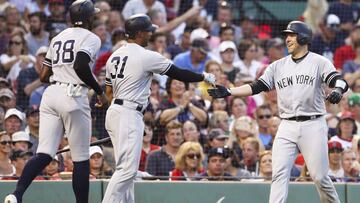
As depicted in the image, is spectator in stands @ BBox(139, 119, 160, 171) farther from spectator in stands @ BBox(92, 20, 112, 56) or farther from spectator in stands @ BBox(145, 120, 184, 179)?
spectator in stands @ BBox(92, 20, 112, 56)

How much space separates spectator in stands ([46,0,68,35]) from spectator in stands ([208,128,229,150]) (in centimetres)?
321

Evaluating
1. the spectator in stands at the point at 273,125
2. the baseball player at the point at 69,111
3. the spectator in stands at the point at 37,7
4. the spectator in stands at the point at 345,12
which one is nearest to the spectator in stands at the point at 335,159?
the spectator in stands at the point at 273,125

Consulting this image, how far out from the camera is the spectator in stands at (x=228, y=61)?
14.4m

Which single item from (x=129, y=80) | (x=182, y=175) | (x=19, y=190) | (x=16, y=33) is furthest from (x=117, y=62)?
(x=16, y=33)

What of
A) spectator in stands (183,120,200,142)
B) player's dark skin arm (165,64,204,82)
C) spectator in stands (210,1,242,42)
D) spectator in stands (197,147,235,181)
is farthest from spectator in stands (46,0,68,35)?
player's dark skin arm (165,64,204,82)

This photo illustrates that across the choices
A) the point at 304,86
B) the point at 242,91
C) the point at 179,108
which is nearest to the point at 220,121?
the point at 179,108

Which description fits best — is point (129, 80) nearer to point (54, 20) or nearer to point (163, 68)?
point (163, 68)

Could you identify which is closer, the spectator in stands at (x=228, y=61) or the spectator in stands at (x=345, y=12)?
the spectator in stands at (x=228, y=61)

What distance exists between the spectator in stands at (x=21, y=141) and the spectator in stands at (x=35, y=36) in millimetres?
2905

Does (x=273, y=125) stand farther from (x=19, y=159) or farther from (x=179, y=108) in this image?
(x=19, y=159)

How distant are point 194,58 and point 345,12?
11.0 ft

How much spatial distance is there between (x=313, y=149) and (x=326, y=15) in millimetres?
7779

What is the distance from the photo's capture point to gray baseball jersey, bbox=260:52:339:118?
9.30 meters

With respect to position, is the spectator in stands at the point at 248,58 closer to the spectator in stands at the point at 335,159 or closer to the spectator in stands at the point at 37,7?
the spectator in stands at the point at 37,7
